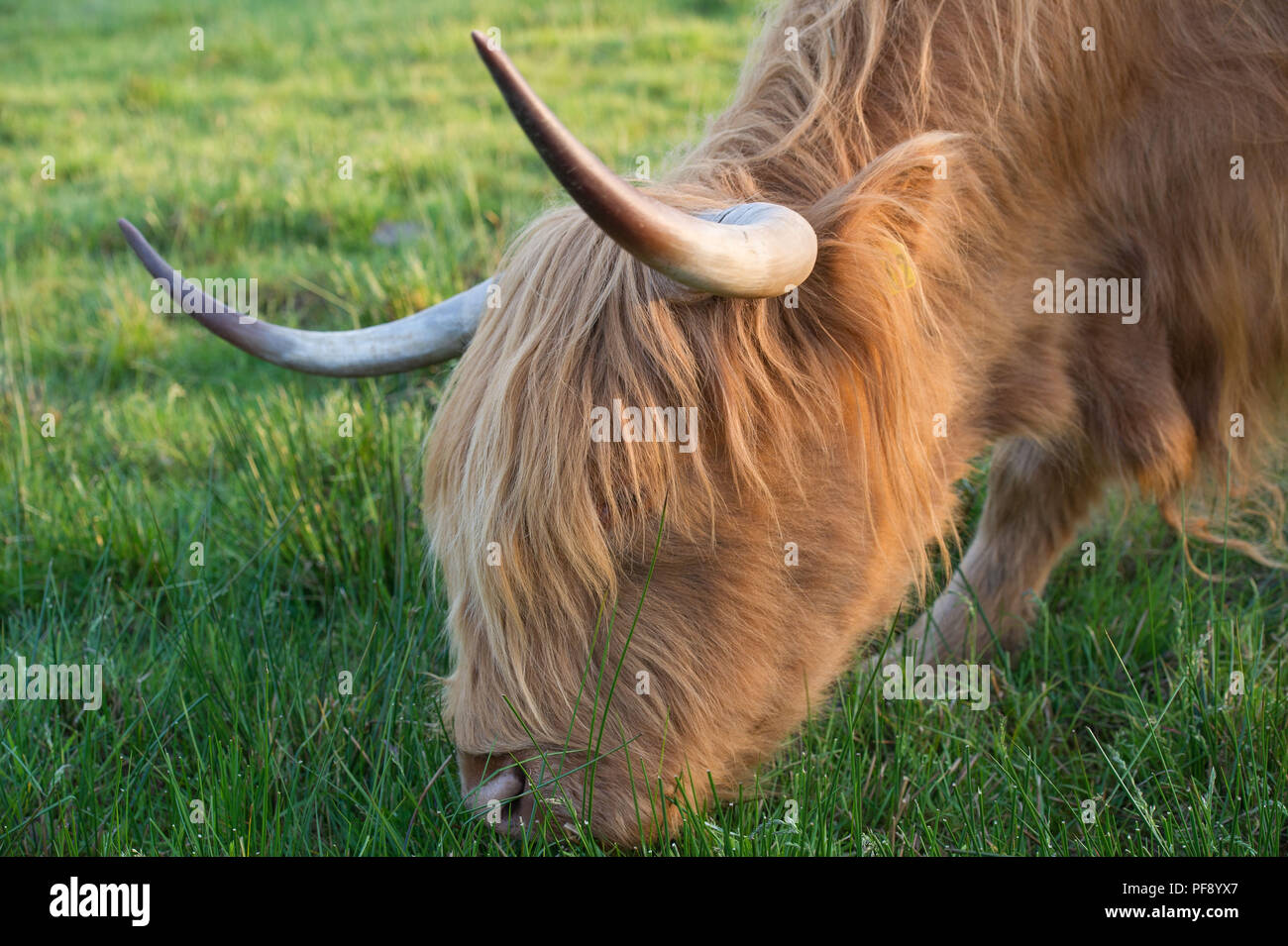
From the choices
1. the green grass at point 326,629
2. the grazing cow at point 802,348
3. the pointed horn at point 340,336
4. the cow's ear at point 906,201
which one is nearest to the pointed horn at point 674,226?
the grazing cow at point 802,348

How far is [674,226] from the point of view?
1.54m

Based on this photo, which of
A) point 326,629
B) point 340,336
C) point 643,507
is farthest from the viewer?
point 326,629

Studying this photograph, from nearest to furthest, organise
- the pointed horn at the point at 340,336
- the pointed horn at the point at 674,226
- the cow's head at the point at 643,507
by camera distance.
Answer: the pointed horn at the point at 674,226 < the cow's head at the point at 643,507 < the pointed horn at the point at 340,336

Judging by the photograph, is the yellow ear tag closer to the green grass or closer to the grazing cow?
the grazing cow

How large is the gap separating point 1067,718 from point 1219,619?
0.39 m

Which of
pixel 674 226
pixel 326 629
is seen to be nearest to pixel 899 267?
pixel 674 226

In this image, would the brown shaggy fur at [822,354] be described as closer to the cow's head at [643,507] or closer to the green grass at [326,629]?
the cow's head at [643,507]

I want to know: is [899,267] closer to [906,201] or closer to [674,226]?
[906,201]

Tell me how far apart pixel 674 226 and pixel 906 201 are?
23.8 inches

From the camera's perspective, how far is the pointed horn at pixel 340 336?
213 centimetres

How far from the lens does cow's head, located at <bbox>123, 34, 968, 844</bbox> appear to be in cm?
187

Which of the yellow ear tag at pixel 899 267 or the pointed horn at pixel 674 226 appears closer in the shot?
the pointed horn at pixel 674 226
